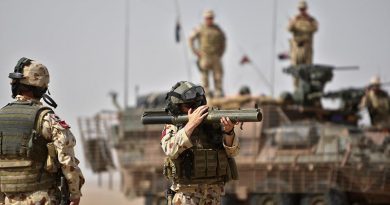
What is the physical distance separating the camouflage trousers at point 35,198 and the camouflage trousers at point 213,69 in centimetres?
2084

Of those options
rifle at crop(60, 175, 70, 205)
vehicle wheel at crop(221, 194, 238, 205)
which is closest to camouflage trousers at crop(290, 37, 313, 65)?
vehicle wheel at crop(221, 194, 238, 205)

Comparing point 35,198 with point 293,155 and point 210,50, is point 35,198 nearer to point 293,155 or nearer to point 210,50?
point 293,155

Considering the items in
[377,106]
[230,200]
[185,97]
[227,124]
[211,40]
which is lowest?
[230,200]

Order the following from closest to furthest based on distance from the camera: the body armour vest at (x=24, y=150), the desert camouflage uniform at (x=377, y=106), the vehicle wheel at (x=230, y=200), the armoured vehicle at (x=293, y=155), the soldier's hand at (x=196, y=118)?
the body armour vest at (x=24, y=150), the soldier's hand at (x=196, y=118), the armoured vehicle at (x=293, y=155), the vehicle wheel at (x=230, y=200), the desert camouflage uniform at (x=377, y=106)

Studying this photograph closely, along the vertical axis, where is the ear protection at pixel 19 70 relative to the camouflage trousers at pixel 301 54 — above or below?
below

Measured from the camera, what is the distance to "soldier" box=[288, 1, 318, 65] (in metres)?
30.5

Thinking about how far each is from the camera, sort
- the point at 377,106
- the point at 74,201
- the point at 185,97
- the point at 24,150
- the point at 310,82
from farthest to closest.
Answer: the point at 310,82 < the point at 377,106 < the point at 185,97 < the point at 24,150 < the point at 74,201

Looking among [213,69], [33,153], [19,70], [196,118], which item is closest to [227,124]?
[196,118]

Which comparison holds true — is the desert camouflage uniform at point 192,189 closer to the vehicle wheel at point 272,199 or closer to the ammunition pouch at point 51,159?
the ammunition pouch at point 51,159

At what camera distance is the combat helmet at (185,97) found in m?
11.1

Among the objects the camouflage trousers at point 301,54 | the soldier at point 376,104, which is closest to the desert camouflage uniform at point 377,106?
the soldier at point 376,104

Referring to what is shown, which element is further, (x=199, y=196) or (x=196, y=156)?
(x=199, y=196)

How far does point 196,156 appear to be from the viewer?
1103cm

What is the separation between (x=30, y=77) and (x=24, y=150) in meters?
0.62
